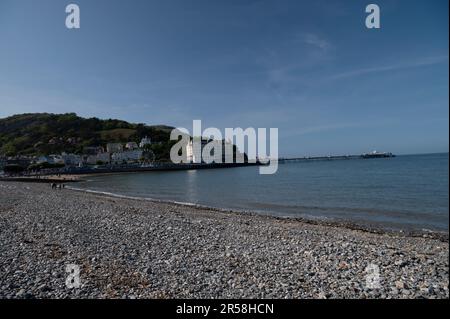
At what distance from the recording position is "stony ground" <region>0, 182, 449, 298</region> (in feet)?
18.4

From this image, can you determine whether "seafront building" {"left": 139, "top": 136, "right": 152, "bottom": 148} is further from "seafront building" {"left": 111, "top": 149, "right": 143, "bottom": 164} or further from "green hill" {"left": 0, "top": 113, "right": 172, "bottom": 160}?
"seafront building" {"left": 111, "top": 149, "right": 143, "bottom": 164}

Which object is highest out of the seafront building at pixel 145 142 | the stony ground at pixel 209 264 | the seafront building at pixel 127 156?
the seafront building at pixel 145 142

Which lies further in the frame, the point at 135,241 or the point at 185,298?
the point at 135,241

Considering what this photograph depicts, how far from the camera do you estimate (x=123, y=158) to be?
137m

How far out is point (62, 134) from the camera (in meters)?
157

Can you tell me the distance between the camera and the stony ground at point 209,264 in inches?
220

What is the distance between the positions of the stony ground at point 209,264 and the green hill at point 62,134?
13711cm

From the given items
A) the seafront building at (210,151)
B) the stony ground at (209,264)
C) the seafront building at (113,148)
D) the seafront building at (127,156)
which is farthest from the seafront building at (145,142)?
the stony ground at (209,264)

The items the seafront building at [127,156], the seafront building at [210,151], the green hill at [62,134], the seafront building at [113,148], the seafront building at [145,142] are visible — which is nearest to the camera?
the seafront building at [210,151]

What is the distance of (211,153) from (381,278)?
127 m

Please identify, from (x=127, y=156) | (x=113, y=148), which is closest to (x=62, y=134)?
(x=113, y=148)

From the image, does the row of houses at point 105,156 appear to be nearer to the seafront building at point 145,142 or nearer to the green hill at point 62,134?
the seafront building at point 145,142
